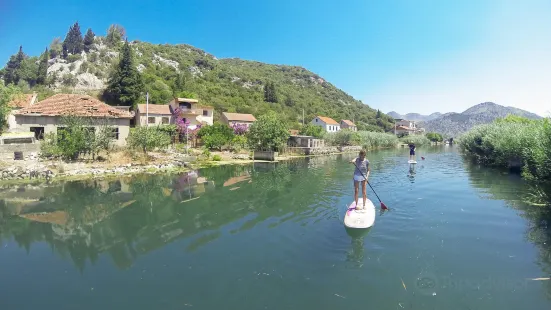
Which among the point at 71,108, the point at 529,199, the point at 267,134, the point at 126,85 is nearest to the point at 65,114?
the point at 71,108

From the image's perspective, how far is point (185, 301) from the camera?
6566mm

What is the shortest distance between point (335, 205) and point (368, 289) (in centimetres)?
731

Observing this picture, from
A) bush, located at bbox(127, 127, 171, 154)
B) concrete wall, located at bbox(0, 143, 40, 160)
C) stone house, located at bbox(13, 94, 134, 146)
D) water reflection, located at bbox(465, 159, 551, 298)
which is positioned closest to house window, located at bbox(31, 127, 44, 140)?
stone house, located at bbox(13, 94, 134, 146)

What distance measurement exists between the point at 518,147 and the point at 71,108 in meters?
40.0

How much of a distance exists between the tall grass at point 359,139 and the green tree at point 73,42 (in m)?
76.2

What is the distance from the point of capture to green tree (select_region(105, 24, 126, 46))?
9450 centimetres

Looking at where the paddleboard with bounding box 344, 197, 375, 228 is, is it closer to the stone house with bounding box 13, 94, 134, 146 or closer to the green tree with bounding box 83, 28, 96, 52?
the stone house with bounding box 13, 94, 134, 146

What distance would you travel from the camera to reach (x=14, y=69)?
73.9m

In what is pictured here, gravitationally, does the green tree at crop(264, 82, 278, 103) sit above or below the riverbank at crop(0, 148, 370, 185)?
above

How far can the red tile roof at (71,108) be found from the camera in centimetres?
2867

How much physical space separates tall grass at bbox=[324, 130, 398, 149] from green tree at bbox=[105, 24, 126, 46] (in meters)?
75.1

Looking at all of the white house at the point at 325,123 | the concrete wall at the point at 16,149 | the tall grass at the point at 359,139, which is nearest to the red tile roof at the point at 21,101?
the concrete wall at the point at 16,149

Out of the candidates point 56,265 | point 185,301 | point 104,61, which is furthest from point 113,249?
point 104,61

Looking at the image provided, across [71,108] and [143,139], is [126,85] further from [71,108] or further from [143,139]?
[143,139]
